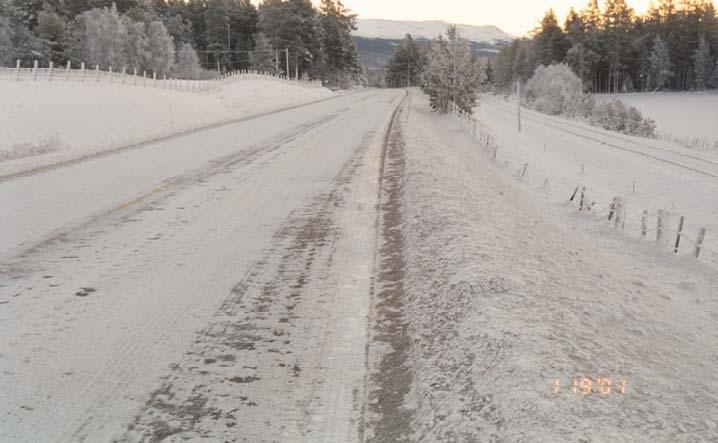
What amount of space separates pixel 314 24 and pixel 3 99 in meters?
71.2

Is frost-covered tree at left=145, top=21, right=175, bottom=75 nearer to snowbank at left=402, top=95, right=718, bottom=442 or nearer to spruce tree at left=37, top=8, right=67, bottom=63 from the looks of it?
spruce tree at left=37, top=8, right=67, bottom=63

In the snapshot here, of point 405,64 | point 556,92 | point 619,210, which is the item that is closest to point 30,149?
point 619,210

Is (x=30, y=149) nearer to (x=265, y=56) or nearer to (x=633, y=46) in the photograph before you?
(x=265, y=56)

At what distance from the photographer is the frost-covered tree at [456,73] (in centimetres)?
3612

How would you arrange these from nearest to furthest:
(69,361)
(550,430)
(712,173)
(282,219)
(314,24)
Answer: (550,430) < (69,361) < (282,219) < (712,173) < (314,24)

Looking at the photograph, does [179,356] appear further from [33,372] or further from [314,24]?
[314,24]

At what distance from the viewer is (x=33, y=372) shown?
3723 millimetres

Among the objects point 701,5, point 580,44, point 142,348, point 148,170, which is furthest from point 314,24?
point 142,348

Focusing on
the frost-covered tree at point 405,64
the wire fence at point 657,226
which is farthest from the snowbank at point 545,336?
the frost-covered tree at point 405,64

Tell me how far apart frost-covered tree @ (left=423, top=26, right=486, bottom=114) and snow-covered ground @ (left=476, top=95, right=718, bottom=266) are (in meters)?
5.55

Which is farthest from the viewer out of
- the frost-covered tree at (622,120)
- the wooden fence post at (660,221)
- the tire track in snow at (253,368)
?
the frost-covered tree at (622,120)

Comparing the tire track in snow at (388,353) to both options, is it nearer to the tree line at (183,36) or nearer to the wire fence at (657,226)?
the wire fence at (657,226)

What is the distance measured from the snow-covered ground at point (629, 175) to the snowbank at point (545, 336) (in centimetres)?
274

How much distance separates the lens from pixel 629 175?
20531mm
